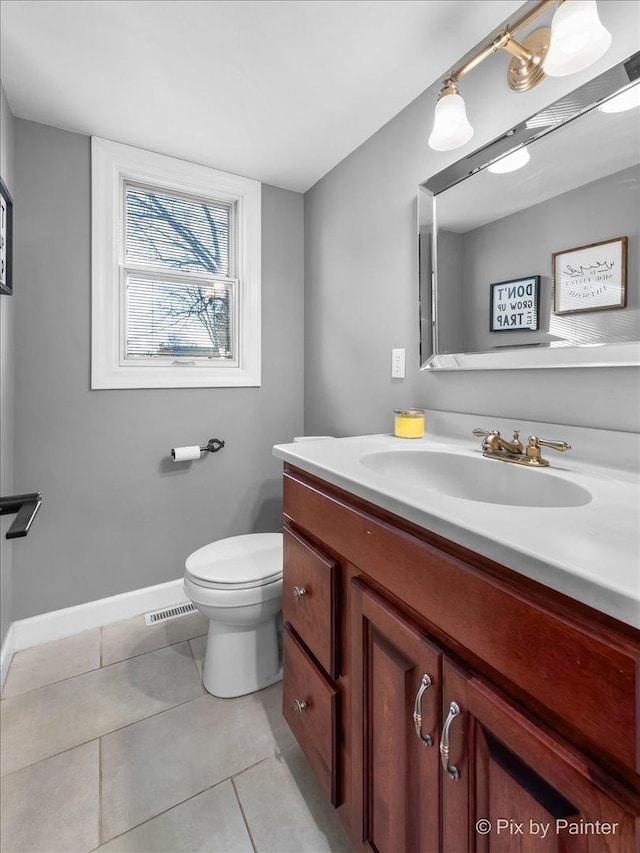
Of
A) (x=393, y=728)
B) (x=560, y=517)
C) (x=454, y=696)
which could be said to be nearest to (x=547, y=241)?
(x=560, y=517)

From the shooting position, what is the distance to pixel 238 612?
136 cm

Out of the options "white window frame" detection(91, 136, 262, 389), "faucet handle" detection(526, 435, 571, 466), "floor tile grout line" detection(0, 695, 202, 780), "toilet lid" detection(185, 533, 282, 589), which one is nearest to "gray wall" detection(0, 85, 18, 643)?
"white window frame" detection(91, 136, 262, 389)

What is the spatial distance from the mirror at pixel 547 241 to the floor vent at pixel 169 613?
1.68 m

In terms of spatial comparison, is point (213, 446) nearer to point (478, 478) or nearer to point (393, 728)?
point (478, 478)

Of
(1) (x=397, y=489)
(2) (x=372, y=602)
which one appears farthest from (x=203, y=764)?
(1) (x=397, y=489)

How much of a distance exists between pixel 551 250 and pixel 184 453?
1.65m

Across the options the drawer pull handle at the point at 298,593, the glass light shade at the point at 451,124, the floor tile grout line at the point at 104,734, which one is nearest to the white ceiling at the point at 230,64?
the glass light shade at the point at 451,124

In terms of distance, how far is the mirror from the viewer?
916 mm

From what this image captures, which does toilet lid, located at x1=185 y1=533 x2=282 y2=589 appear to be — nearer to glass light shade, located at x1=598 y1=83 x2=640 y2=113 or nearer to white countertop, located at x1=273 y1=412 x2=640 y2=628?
white countertop, located at x1=273 y1=412 x2=640 y2=628

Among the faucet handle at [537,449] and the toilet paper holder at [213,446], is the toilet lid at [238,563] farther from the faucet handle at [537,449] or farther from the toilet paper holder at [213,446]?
the faucet handle at [537,449]

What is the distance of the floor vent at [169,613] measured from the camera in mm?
1900

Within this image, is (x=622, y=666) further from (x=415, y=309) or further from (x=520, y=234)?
(x=415, y=309)

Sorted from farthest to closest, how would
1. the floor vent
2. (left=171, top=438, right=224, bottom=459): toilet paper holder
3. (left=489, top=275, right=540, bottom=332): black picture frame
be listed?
(left=171, top=438, right=224, bottom=459): toilet paper holder → the floor vent → (left=489, top=275, right=540, bottom=332): black picture frame

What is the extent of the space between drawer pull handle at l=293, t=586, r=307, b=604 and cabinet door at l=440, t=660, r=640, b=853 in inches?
19.5
